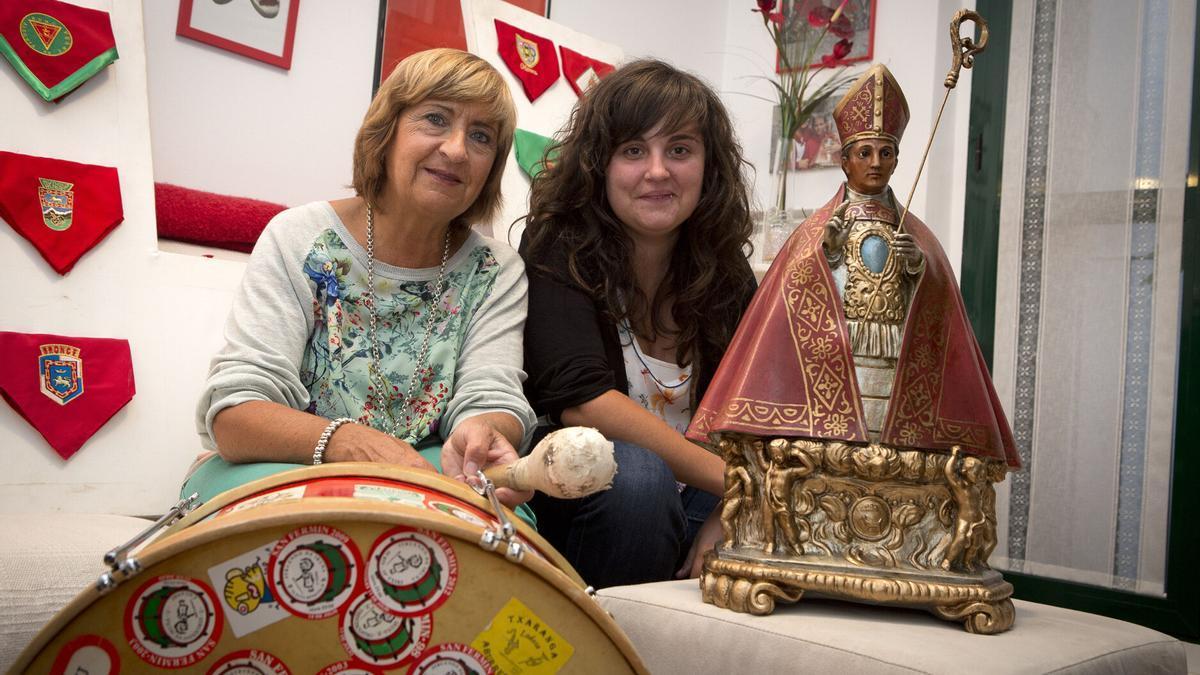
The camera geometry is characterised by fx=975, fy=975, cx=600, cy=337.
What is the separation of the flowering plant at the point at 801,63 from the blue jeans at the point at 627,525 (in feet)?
5.99

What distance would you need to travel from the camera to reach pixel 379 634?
76cm

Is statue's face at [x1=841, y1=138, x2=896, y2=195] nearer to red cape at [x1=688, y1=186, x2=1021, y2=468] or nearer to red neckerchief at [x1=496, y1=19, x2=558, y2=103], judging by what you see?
red cape at [x1=688, y1=186, x2=1021, y2=468]

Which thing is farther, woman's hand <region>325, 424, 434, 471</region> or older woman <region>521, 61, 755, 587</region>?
older woman <region>521, 61, 755, 587</region>

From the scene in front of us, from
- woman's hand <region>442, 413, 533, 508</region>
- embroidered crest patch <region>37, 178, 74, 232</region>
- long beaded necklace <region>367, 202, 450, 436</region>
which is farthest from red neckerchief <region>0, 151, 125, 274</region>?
woman's hand <region>442, 413, 533, 508</region>

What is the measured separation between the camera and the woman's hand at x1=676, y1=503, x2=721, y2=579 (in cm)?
167

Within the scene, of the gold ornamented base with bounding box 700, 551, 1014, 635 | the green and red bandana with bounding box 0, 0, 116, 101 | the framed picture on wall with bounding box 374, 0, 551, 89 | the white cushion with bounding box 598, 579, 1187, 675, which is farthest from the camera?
the framed picture on wall with bounding box 374, 0, 551, 89

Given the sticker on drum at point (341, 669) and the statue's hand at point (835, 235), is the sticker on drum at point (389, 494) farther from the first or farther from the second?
the statue's hand at point (835, 235)

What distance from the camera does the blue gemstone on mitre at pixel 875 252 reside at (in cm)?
128

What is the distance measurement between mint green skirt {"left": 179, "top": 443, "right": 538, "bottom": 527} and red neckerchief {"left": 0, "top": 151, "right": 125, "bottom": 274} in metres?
0.62

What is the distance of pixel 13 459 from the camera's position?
1.80 metres

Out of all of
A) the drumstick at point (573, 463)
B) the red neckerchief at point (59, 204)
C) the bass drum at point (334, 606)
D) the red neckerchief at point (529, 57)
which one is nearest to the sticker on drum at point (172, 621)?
the bass drum at point (334, 606)

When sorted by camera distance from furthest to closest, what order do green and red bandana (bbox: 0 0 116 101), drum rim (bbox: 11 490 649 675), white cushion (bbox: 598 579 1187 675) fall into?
green and red bandana (bbox: 0 0 116 101) → white cushion (bbox: 598 579 1187 675) → drum rim (bbox: 11 490 649 675)

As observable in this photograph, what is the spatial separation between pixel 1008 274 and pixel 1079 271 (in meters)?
0.21

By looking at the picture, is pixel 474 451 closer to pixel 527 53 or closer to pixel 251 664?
pixel 251 664
